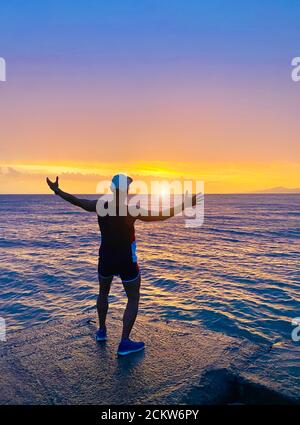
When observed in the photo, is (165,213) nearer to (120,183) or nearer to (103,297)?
(120,183)

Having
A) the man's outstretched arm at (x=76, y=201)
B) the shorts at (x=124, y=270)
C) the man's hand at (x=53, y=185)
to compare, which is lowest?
the shorts at (x=124, y=270)

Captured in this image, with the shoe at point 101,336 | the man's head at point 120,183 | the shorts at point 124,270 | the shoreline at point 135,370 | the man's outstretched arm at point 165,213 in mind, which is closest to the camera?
the shoreline at point 135,370

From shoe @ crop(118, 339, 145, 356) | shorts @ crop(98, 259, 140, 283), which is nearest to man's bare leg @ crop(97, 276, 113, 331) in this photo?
shorts @ crop(98, 259, 140, 283)

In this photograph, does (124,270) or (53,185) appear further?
(53,185)

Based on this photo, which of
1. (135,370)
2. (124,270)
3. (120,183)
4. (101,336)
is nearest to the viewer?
(135,370)

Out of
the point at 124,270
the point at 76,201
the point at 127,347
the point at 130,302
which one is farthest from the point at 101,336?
the point at 76,201

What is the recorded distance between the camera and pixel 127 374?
4457mm

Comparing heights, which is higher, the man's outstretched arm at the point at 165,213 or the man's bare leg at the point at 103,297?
the man's outstretched arm at the point at 165,213

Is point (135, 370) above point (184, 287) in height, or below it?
above

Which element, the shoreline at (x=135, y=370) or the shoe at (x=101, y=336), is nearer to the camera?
the shoreline at (x=135, y=370)

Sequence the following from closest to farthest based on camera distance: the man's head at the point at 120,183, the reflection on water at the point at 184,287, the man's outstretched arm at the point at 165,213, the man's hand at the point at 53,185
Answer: the man's outstretched arm at the point at 165,213 → the man's head at the point at 120,183 → the man's hand at the point at 53,185 → the reflection on water at the point at 184,287

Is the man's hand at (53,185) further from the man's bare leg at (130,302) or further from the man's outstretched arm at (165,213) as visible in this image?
the man's bare leg at (130,302)

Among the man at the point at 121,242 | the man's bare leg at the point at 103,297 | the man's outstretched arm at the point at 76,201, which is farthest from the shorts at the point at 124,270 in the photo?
the man's outstretched arm at the point at 76,201
